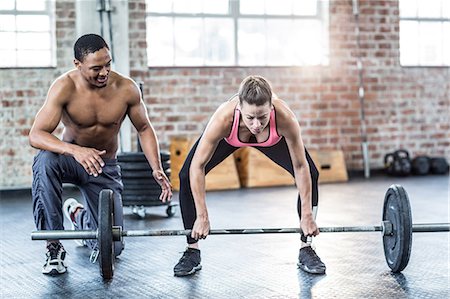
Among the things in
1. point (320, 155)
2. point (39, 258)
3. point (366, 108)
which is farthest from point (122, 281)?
point (366, 108)

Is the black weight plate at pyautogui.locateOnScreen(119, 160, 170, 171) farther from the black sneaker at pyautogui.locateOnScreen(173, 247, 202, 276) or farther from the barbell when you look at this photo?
the barbell

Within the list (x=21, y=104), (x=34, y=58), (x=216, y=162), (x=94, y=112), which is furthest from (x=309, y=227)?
(x=34, y=58)

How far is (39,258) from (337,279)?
1589mm

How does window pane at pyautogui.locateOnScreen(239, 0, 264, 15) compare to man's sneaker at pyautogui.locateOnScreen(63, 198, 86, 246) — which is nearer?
man's sneaker at pyautogui.locateOnScreen(63, 198, 86, 246)

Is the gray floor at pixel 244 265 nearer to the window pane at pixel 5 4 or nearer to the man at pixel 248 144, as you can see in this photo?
the man at pixel 248 144

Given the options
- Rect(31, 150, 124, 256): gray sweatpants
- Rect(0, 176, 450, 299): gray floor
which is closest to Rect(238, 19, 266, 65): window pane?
Rect(0, 176, 450, 299): gray floor

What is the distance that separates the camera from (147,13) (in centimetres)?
730

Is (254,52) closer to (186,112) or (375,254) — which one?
(186,112)

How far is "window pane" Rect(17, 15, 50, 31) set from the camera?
6895 mm

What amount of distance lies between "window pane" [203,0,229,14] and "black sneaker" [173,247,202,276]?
173 inches

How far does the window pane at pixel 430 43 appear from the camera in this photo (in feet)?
27.2

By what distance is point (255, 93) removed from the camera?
2.91 meters

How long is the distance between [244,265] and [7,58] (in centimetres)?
408

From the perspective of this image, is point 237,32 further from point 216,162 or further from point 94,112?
point 216,162
